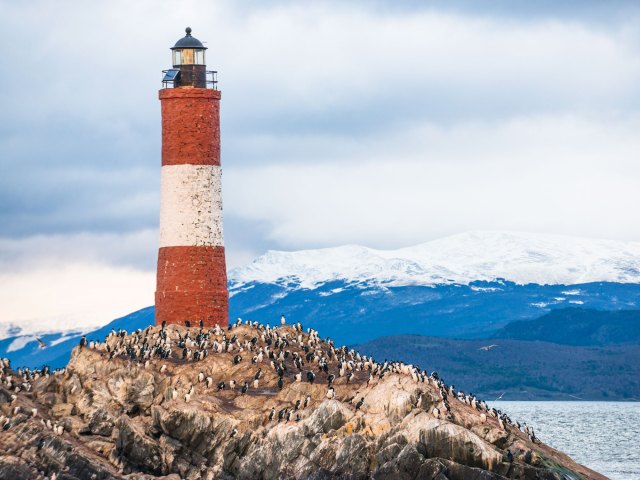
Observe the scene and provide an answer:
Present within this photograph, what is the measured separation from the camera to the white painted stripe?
266ft

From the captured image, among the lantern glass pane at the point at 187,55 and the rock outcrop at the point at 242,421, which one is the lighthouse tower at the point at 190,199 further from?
the rock outcrop at the point at 242,421

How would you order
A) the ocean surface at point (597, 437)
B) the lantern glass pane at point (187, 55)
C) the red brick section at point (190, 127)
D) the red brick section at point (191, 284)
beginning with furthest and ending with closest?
the ocean surface at point (597, 437), the lantern glass pane at point (187, 55), the red brick section at point (191, 284), the red brick section at point (190, 127)

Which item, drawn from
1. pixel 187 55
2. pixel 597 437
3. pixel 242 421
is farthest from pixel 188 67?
pixel 597 437

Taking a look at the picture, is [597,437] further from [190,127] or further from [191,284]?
[190,127]

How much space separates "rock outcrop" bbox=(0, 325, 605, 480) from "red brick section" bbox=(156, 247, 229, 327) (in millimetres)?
3193

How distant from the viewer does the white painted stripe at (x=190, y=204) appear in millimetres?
81000

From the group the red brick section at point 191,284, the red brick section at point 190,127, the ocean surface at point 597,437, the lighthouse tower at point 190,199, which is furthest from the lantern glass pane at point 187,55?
the ocean surface at point 597,437

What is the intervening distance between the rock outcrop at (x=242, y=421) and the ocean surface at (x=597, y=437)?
80.9 ft

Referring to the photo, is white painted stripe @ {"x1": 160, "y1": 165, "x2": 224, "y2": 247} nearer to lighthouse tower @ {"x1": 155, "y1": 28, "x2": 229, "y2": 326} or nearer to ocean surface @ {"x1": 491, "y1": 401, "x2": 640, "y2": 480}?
lighthouse tower @ {"x1": 155, "y1": 28, "x2": 229, "y2": 326}

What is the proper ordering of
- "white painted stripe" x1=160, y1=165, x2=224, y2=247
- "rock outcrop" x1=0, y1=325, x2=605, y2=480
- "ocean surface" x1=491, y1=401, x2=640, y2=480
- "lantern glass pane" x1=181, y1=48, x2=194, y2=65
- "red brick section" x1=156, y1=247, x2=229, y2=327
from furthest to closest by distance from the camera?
"ocean surface" x1=491, y1=401, x2=640, y2=480 < "lantern glass pane" x1=181, y1=48, x2=194, y2=65 < "red brick section" x1=156, y1=247, x2=229, y2=327 < "white painted stripe" x1=160, y1=165, x2=224, y2=247 < "rock outcrop" x1=0, y1=325, x2=605, y2=480

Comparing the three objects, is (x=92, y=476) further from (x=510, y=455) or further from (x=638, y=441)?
(x=638, y=441)

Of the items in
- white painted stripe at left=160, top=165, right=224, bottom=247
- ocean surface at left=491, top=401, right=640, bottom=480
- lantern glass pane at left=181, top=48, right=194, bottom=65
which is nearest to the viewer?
white painted stripe at left=160, top=165, right=224, bottom=247

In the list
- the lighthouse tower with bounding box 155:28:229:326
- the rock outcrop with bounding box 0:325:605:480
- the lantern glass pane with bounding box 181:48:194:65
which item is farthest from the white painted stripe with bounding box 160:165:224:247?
the lantern glass pane with bounding box 181:48:194:65

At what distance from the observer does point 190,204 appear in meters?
81.1
